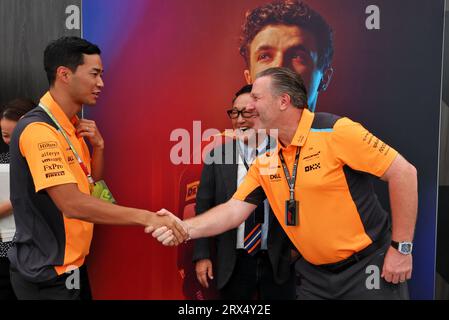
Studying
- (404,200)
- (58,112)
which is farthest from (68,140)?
(404,200)

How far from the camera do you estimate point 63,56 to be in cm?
252

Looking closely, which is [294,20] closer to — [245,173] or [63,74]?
[245,173]

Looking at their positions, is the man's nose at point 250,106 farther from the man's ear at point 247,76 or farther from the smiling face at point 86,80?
the smiling face at point 86,80

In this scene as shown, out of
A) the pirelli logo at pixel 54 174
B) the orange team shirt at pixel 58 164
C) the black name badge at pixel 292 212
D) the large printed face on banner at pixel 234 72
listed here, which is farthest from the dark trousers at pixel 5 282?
the black name badge at pixel 292 212

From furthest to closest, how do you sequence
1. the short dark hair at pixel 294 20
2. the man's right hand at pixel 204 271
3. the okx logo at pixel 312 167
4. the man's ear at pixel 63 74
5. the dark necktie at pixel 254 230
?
the short dark hair at pixel 294 20, the man's right hand at pixel 204 271, the dark necktie at pixel 254 230, the man's ear at pixel 63 74, the okx logo at pixel 312 167

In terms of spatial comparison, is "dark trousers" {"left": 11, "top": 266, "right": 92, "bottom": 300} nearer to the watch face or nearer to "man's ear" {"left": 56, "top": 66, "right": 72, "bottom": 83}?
"man's ear" {"left": 56, "top": 66, "right": 72, "bottom": 83}

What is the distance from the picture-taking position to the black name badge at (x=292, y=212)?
2270mm

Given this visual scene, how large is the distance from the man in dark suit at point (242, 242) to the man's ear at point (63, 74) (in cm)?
97

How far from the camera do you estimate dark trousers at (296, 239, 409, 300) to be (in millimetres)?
2217

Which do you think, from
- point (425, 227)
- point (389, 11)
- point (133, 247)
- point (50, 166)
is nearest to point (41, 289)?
point (50, 166)

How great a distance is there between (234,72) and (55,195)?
151 cm

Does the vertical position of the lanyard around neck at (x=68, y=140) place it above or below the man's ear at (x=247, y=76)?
below

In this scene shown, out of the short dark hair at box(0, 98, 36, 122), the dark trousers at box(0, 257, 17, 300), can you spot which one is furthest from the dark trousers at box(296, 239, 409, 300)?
the short dark hair at box(0, 98, 36, 122)

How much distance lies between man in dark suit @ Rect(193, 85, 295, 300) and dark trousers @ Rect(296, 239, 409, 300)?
47cm
